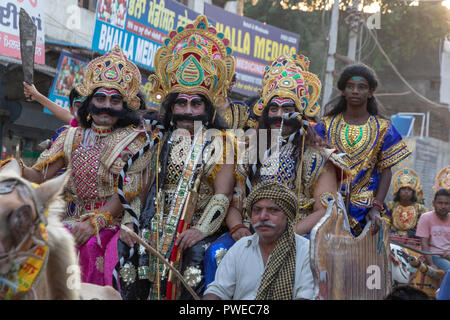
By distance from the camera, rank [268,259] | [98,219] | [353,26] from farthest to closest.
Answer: [353,26]
[98,219]
[268,259]

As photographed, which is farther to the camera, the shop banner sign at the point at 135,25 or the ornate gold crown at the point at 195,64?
the shop banner sign at the point at 135,25

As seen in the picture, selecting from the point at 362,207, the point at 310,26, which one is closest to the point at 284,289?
the point at 362,207

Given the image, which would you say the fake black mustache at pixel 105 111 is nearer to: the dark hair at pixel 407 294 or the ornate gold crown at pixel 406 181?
the dark hair at pixel 407 294

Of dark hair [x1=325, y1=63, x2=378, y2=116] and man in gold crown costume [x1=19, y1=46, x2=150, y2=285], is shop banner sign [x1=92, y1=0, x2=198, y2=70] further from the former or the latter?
dark hair [x1=325, y1=63, x2=378, y2=116]

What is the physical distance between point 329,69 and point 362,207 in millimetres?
11253

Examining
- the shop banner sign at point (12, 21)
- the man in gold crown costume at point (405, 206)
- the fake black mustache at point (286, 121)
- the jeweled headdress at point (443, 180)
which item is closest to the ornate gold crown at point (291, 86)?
the fake black mustache at point (286, 121)

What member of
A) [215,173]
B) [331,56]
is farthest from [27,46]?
[331,56]

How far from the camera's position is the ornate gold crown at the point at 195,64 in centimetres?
532

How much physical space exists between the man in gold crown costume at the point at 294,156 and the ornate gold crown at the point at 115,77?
3.70 ft

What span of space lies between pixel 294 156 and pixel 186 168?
89cm

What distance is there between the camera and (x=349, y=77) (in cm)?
599

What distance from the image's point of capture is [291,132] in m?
5.40

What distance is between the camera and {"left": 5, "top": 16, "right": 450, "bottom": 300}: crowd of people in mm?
4875

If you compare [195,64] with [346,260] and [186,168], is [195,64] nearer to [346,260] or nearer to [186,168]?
[186,168]
